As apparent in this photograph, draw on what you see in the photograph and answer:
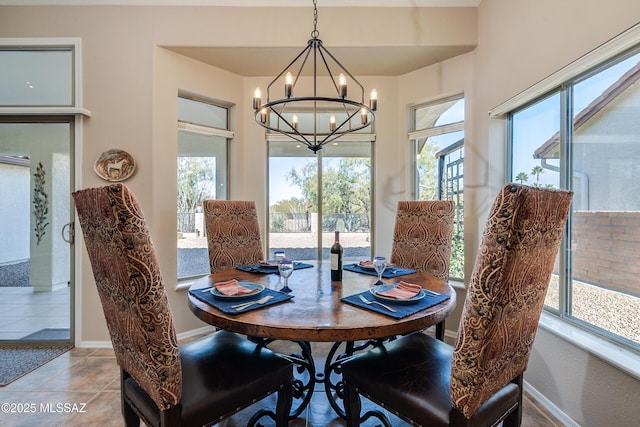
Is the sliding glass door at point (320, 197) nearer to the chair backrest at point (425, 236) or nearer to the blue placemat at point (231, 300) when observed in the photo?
the chair backrest at point (425, 236)

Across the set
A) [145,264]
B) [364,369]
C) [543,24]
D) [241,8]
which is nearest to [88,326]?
[145,264]

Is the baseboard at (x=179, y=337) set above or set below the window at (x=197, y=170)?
below

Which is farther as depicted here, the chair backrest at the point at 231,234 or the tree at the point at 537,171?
the chair backrest at the point at 231,234

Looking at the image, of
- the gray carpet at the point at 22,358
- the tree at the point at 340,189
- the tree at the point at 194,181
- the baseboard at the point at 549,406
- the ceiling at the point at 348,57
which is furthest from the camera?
the tree at the point at 340,189

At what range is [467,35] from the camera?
2848 mm

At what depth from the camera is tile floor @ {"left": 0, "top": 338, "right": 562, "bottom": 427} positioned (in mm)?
1809

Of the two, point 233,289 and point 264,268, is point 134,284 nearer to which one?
point 233,289

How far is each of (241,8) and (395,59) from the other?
1.62 metres

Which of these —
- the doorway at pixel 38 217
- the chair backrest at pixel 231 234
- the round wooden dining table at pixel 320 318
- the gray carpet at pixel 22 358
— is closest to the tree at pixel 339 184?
the chair backrest at pixel 231 234

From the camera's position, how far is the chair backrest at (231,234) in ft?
8.34

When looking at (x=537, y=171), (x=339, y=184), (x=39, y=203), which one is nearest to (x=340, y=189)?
(x=339, y=184)

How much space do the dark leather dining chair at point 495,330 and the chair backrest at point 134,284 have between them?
2.72 feet

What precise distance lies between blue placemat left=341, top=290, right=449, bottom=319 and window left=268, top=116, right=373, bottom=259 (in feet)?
6.88

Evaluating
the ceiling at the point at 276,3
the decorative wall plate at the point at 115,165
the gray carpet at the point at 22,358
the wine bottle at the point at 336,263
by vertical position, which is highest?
the ceiling at the point at 276,3
